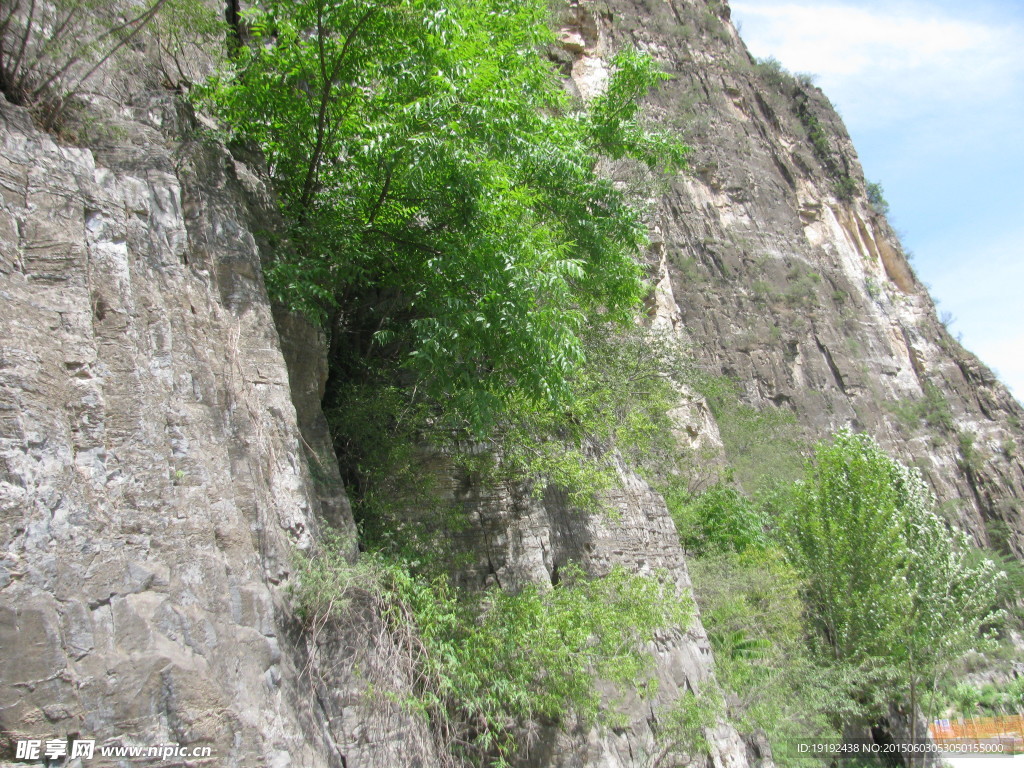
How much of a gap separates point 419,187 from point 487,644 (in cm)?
451

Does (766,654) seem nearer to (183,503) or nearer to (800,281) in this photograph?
(183,503)

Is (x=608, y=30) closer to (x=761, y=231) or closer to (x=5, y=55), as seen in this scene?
(x=761, y=231)

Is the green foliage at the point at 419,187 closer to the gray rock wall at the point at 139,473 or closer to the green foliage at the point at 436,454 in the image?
the green foliage at the point at 436,454

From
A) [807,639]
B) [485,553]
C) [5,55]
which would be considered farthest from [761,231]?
[5,55]

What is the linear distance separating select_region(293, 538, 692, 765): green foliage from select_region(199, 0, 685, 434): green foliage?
1752mm

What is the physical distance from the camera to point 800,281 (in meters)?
36.0

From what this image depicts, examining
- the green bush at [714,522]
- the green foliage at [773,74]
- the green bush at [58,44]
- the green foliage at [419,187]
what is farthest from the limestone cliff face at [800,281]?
the green bush at [58,44]

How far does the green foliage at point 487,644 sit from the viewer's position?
5.73m

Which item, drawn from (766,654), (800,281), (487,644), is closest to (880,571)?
(766,654)

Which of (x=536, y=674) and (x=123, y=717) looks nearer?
(x=123, y=717)

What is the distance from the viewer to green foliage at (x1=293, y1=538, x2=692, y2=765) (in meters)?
5.73

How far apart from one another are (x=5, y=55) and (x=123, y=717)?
5.22 m

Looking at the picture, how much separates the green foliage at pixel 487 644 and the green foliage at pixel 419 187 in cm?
175

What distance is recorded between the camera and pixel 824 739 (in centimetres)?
1215
